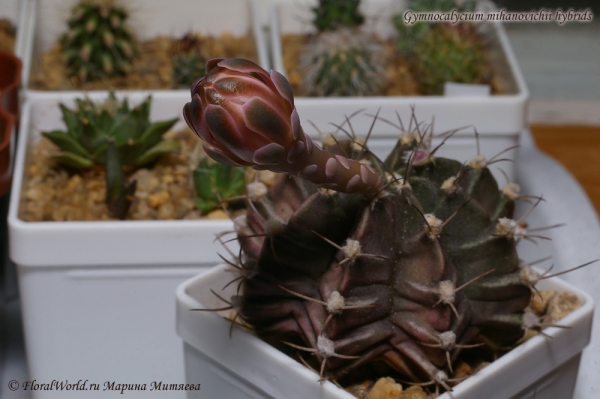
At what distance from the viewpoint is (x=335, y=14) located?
1.38 metres

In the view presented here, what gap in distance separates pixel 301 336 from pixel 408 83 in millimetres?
805

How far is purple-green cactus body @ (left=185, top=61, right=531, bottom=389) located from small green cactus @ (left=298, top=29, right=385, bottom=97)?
0.62m

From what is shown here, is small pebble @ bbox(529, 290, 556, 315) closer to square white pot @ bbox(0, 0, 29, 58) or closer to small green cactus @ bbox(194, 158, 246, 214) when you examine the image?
small green cactus @ bbox(194, 158, 246, 214)

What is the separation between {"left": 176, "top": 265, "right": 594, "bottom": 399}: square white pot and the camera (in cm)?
56

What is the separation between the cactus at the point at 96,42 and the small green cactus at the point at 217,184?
47 centimetres

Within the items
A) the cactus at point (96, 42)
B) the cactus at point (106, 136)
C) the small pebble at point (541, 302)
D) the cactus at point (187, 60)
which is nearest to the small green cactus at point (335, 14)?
the cactus at point (187, 60)

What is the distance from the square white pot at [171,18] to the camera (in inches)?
54.6

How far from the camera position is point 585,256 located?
86 centimetres

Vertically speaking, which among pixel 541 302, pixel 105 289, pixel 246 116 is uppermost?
pixel 246 116

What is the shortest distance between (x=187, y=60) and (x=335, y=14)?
29cm

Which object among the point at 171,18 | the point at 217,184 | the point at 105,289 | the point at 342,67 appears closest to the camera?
the point at 105,289

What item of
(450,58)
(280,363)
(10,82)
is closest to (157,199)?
(10,82)

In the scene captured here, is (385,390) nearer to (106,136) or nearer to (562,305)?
(562,305)

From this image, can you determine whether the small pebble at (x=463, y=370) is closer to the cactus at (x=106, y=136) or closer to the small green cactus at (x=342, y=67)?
the cactus at (x=106, y=136)
